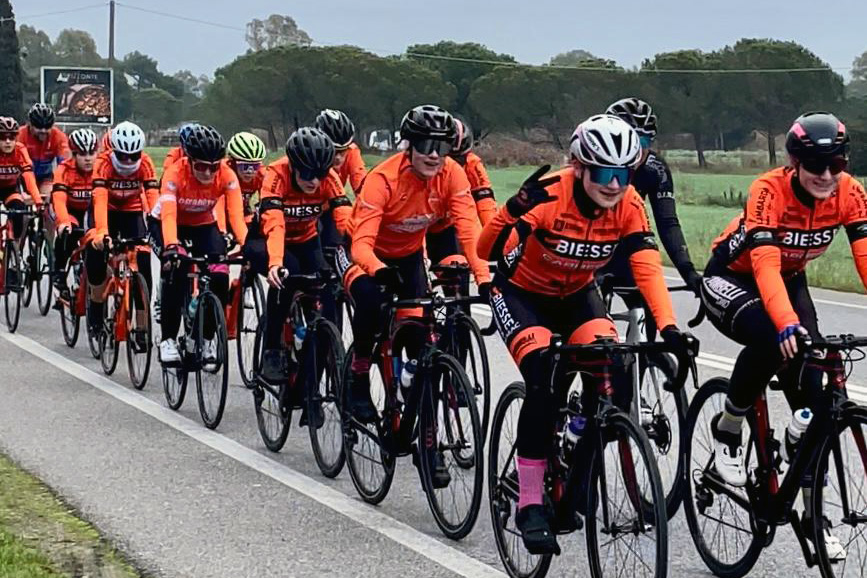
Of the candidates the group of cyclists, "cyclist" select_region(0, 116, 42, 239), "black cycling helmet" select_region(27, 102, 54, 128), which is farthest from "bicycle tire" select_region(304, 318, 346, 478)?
"black cycling helmet" select_region(27, 102, 54, 128)

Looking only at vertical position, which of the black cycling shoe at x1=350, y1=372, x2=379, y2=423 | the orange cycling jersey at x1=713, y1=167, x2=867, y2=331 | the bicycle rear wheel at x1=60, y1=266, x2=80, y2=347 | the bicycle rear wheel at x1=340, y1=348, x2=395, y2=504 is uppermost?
the orange cycling jersey at x1=713, y1=167, x2=867, y2=331

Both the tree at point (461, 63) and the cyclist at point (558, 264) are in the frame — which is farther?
Result: the tree at point (461, 63)

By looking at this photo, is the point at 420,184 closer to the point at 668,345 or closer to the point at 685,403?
the point at 685,403

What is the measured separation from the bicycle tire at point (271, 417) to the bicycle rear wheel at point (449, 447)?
181 cm

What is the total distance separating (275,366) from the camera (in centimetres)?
884

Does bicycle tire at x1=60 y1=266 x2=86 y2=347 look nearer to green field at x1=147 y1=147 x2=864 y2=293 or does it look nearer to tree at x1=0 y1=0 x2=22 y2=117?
green field at x1=147 y1=147 x2=864 y2=293

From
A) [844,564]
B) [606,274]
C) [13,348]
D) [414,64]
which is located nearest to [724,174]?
[414,64]

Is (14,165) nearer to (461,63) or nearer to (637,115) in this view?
(637,115)

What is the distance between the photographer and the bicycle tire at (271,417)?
8.57m

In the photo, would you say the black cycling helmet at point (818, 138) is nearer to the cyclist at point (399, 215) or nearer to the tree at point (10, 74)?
the cyclist at point (399, 215)

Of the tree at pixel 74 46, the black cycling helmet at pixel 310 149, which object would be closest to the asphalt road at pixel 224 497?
the black cycling helmet at pixel 310 149

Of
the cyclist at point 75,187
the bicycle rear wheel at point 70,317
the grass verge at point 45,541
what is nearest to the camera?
the grass verge at point 45,541

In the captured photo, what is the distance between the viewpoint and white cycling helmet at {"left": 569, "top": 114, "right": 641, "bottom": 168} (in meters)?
5.62

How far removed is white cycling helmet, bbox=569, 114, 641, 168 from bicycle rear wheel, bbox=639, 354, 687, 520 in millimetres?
1425
